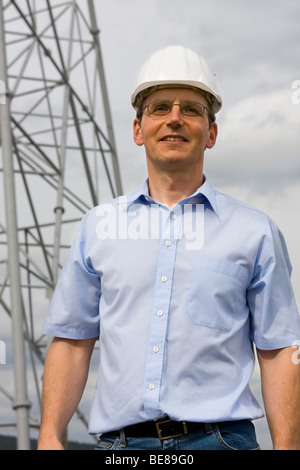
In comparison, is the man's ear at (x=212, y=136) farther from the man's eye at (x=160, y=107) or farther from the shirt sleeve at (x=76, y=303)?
the shirt sleeve at (x=76, y=303)

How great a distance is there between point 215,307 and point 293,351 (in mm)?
331

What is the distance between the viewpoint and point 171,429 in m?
2.70

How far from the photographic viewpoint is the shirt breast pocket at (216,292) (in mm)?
→ 2777

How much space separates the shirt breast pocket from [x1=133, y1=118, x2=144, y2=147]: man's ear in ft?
1.82

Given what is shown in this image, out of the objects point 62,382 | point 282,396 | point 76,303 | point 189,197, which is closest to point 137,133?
point 189,197

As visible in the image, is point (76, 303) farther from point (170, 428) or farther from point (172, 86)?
point (172, 86)

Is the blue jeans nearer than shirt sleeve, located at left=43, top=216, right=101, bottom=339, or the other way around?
the blue jeans

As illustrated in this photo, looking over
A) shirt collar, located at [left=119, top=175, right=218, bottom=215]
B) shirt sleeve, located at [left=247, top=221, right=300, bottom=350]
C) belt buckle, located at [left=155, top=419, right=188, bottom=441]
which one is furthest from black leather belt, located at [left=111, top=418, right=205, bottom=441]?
shirt collar, located at [left=119, top=175, right=218, bottom=215]

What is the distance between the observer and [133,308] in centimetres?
285

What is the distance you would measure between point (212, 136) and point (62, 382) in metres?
1.08

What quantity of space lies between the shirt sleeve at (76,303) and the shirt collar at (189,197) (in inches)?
10.7

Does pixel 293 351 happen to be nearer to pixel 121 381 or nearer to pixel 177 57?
pixel 121 381

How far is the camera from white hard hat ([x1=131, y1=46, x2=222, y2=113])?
9.93 ft

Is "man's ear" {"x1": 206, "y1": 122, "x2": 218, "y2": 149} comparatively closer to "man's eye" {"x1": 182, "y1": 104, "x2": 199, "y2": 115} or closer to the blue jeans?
"man's eye" {"x1": 182, "y1": 104, "x2": 199, "y2": 115}
